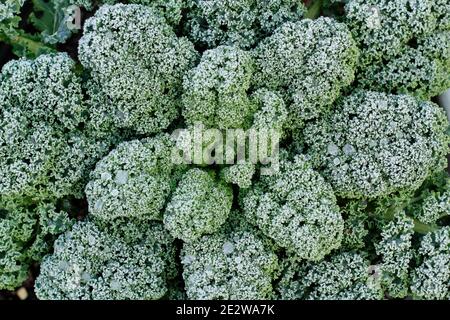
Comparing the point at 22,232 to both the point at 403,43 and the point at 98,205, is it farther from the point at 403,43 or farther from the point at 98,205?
the point at 403,43

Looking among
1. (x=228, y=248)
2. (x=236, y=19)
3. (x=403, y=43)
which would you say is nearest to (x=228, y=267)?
(x=228, y=248)

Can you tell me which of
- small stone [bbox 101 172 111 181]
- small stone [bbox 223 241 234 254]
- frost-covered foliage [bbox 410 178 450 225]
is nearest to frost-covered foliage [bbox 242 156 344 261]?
small stone [bbox 223 241 234 254]

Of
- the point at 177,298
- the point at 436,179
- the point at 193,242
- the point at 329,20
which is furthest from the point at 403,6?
the point at 177,298

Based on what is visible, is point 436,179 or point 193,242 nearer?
point 193,242

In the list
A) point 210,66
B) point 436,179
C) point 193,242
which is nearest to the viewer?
point 210,66

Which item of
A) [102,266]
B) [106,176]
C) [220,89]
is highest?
[220,89]

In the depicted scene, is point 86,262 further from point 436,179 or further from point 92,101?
point 436,179
